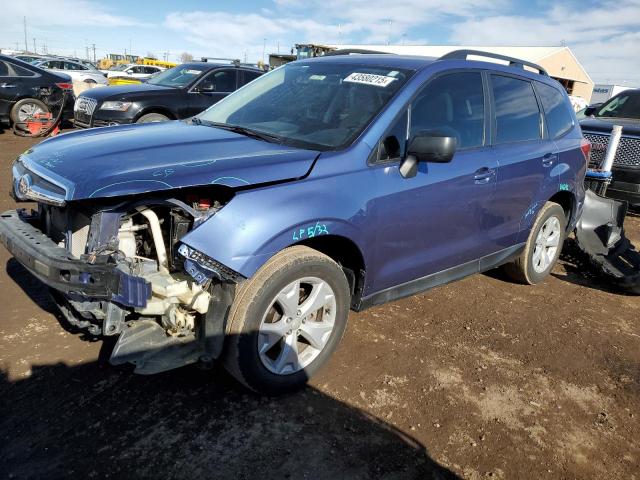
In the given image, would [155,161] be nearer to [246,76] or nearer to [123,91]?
[123,91]

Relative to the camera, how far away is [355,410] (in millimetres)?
2834

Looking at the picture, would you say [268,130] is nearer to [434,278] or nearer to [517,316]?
[434,278]

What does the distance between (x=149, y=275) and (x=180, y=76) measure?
829 cm

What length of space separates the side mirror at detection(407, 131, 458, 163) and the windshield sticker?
52 centimetres

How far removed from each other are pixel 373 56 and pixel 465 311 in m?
2.21

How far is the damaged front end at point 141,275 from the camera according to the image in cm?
235

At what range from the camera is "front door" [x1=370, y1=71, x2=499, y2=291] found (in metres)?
3.09

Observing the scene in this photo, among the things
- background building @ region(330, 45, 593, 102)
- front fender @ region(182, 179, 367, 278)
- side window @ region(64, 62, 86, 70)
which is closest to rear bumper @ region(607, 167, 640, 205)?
front fender @ region(182, 179, 367, 278)

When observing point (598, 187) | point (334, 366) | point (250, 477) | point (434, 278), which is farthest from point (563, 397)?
point (598, 187)

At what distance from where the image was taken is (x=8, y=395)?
2723 mm

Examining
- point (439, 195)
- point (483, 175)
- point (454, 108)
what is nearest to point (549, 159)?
point (483, 175)

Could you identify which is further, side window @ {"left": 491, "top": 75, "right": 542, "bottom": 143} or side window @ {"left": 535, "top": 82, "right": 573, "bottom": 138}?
side window @ {"left": 535, "top": 82, "right": 573, "bottom": 138}

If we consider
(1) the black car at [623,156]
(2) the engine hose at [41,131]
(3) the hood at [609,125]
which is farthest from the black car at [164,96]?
(1) the black car at [623,156]

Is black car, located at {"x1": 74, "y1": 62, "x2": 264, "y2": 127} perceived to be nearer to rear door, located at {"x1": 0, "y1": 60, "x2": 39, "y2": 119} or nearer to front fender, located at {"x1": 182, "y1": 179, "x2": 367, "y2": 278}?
rear door, located at {"x1": 0, "y1": 60, "x2": 39, "y2": 119}
